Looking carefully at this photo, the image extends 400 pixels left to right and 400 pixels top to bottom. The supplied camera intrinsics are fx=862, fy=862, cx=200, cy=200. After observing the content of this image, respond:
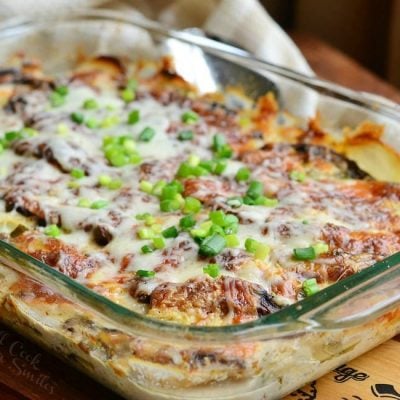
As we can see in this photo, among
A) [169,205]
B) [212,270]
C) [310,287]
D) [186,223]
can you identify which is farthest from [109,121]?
[310,287]

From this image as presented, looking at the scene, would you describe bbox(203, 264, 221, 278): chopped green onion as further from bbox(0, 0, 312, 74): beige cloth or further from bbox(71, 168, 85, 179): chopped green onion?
bbox(0, 0, 312, 74): beige cloth

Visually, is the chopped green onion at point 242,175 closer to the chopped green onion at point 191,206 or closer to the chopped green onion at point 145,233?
the chopped green onion at point 191,206

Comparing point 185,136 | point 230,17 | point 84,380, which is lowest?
point 84,380

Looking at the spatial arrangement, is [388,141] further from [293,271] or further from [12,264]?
[12,264]

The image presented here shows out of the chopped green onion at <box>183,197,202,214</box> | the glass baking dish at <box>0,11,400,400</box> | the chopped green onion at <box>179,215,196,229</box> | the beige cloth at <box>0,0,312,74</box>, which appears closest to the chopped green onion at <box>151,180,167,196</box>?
the chopped green onion at <box>183,197,202,214</box>

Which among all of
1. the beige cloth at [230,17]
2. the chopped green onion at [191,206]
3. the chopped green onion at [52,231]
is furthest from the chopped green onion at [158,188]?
the beige cloth at [230,17]

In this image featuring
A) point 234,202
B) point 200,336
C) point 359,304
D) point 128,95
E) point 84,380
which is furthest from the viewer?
point 128,95

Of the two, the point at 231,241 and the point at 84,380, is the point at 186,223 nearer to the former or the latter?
the point at 231,241
